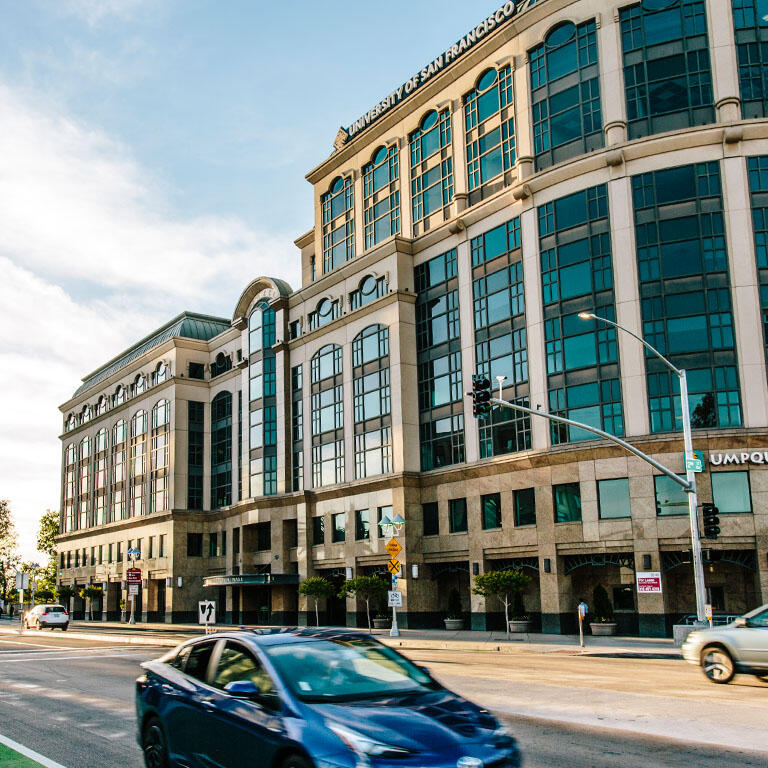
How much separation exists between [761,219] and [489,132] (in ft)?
53.6

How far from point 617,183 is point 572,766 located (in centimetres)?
3464

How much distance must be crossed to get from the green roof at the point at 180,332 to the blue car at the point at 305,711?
225 feet

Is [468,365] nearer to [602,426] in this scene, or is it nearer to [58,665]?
[602,426]

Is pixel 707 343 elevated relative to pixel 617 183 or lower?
lower

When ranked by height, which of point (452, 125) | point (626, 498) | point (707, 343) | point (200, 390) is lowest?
point (626, 498)

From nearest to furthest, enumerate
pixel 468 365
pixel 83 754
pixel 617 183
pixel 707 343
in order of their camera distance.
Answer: pixel 83 754 → pixel 707 343 → pixel 617 183 → pixel 468 365

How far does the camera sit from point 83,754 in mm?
10523

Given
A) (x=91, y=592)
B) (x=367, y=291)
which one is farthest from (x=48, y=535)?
(x=367, y=291)

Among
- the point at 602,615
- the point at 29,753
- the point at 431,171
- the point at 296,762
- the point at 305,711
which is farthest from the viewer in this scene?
the point at 431,171

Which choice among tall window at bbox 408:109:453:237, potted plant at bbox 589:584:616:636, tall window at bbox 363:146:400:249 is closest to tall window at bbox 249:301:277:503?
tall window at bbox 363:146:400:249

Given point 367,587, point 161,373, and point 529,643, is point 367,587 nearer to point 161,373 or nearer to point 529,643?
point 529,643

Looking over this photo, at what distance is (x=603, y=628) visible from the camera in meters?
36.8

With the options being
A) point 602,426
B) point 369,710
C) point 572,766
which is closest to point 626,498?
point 602,426

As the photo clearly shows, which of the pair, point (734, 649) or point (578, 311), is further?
point (578, 311)
